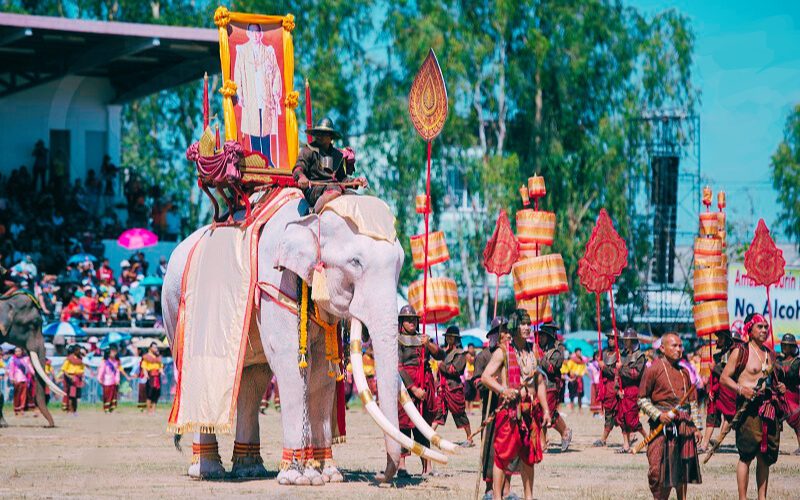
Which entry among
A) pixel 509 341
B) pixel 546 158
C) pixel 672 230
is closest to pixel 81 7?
pixel 546 158

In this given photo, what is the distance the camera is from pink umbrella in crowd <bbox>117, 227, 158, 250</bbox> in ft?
123

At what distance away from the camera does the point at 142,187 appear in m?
42.8

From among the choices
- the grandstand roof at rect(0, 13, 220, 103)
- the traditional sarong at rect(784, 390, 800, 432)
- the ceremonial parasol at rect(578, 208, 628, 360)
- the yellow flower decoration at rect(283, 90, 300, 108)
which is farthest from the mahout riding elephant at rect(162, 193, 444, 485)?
the grandstand roof at rect(0, 13, 220, 103)

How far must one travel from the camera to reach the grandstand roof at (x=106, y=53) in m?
36.4

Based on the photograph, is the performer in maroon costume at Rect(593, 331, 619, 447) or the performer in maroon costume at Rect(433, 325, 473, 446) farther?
the performer in maroon costume at Rect(593, 331, 619, 447)

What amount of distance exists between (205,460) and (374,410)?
109 inches

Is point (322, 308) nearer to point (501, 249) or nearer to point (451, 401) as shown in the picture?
point (451, 401)

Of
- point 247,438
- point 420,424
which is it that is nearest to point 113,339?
point 247,438

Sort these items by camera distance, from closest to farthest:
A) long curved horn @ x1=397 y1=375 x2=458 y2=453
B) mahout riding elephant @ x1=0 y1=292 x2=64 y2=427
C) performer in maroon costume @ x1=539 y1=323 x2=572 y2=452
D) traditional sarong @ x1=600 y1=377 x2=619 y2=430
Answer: long curved horn @ x1=397 y1=375 x2=458 y2=453
performer in maroon costume @ x1=539 y1=323 x2=572 y2=452
traditional sarong @ x1=600 y1=377 x2=619 y2=430
mahout riding elephant @ x1=0 y1=292 x2=64 y2=427

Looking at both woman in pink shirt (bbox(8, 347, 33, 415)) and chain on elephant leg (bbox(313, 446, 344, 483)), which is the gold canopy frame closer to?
chain on elephant leg (bbox(313, 446, 344, 483))

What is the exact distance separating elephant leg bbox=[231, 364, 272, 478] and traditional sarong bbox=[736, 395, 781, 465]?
523 centimetres

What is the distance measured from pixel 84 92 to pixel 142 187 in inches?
139

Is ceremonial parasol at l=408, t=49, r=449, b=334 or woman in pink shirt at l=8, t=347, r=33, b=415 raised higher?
ceremonial parasol at l=408, t=49, r=449, b=334

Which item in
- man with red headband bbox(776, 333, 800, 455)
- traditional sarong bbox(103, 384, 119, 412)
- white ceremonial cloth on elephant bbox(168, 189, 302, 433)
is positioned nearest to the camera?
white ceremonial cloth on elephant bbox(168, 189, 302, 433)
